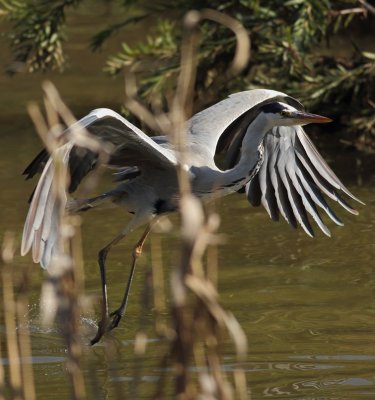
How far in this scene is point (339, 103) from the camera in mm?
10211

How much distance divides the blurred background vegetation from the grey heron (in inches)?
88.3

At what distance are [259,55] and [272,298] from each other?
3.79 m

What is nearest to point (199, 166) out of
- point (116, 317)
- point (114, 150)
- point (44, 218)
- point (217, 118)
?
point (217, 118)

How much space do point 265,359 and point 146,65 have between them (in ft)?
16.7

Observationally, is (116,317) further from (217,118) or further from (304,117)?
(304,117)

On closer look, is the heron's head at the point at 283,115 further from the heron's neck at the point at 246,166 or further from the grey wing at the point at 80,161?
the grey wing at the point at 80,161

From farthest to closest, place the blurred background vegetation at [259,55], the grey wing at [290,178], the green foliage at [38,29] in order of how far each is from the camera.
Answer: the green foliage at [38,29]
the blurred background vegetation at [259,55]
the grey wing at [290,178]

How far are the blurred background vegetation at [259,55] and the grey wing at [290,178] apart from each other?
7.17 feet

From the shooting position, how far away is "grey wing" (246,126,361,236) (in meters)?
7.22

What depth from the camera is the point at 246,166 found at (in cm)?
646

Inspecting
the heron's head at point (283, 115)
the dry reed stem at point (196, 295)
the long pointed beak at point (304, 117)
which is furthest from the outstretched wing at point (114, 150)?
the dry reed stem at point (196, 295)

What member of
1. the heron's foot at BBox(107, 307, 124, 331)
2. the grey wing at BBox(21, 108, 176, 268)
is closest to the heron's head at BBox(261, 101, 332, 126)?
the grey wing at BBox(21, 108, 176, 268)

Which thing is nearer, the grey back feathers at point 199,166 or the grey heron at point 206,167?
the grey back feathers at point 199,166

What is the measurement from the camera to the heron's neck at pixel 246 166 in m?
6.44
